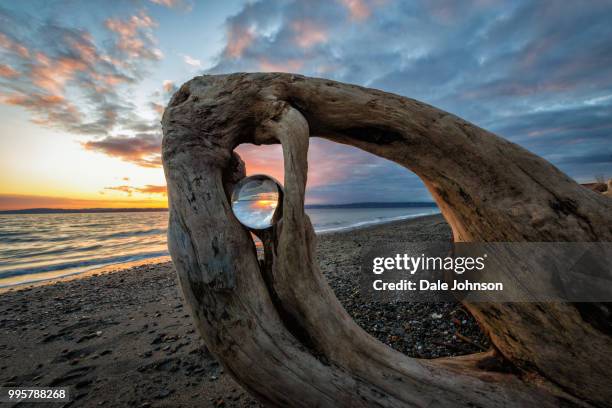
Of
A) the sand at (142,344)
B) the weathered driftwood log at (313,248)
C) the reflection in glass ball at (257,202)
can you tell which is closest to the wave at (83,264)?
the sand at (142,344)

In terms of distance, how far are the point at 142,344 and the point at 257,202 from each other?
13.0 ft

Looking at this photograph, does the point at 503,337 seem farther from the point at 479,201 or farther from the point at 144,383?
the point at 144,383

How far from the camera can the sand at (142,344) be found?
3.15 meters

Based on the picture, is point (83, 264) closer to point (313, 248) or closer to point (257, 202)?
point (257, 202)

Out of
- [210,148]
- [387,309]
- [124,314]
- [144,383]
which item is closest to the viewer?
[210,148]

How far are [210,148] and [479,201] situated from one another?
7.49 ft

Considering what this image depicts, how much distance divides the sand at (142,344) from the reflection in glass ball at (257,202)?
2252mm

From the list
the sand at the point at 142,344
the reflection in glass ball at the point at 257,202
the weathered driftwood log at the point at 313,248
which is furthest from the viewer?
the sand at the point at 142,344

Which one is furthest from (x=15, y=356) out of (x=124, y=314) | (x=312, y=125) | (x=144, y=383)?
(x=312, y=125)

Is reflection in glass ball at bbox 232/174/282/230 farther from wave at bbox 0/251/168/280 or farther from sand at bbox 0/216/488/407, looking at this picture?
wave at bbox 0/251/168/280

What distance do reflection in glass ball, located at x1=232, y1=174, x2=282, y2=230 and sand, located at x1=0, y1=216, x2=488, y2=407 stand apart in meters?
2.25

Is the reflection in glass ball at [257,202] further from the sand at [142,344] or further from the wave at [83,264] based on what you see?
the wave at [83,264]

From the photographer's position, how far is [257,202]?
1.94 metres

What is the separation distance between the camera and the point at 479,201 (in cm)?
228
